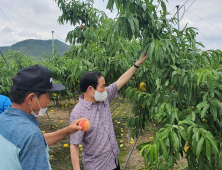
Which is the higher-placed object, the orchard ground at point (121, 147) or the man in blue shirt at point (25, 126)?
the man in blue shirt at point (25, 126)

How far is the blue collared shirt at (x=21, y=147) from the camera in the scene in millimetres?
944

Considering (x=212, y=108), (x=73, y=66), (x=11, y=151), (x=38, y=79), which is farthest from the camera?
(x=73, y=66)

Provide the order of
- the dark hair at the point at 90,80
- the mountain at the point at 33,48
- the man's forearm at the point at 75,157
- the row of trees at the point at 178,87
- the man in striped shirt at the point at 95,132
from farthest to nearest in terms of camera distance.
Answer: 1. the mountain at the point at 33,48
2. the dark hair at the point at 90,80
3. the man in striped shirt at the point at 95,132
4. the man's forearm at the point at 75,157
5. the row of trees at the point at 178,87

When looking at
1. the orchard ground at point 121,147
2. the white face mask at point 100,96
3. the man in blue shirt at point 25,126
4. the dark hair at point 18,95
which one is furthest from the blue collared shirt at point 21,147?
the orchard ground at point 121,147

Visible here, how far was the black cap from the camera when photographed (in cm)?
111

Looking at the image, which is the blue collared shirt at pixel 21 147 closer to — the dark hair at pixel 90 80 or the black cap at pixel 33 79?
the black cap at pixel 33 79

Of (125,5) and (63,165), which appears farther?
(63,165)

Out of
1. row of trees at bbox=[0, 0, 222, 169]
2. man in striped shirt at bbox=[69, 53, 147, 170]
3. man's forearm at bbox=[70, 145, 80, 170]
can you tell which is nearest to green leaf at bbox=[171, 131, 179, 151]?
row of trees at bbox=[0, 0, 222, 169]

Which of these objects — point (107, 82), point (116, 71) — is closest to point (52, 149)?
point (107, 82)

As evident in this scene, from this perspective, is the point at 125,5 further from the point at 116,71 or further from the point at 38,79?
the point at 116,71

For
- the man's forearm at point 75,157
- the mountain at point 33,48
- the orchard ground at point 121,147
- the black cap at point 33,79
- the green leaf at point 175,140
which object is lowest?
the orchard ground at point 121,147

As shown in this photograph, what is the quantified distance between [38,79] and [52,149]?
3827mm

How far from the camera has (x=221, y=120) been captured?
56.7 inches

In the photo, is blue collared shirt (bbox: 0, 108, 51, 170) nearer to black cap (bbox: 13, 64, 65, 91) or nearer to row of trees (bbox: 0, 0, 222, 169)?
black cap (bbox: 13, 64, 65, 91)
